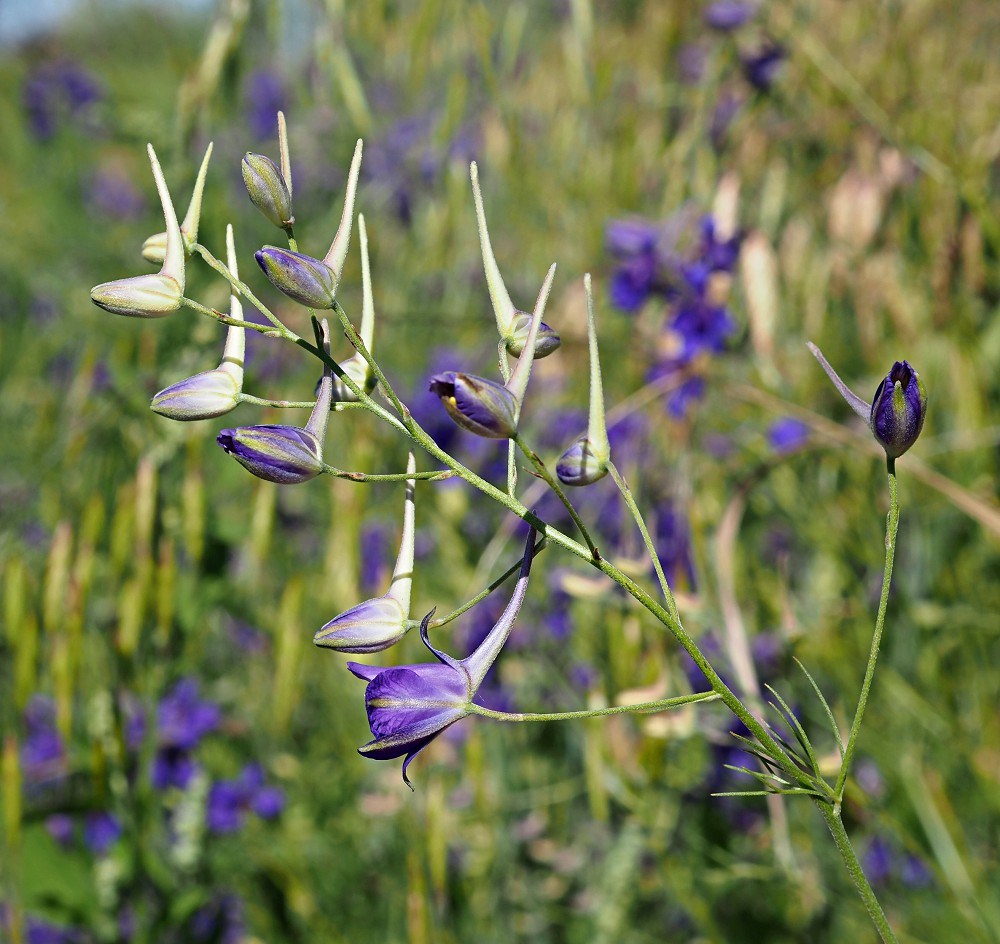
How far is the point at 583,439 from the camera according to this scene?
Result: 1.36ft

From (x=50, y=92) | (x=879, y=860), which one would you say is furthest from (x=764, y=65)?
(x=50, y=92)

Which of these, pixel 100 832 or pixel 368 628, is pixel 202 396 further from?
pixel 100 832

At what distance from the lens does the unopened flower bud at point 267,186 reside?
43 cm

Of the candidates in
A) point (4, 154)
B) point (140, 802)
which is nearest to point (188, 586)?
point (140, 802)

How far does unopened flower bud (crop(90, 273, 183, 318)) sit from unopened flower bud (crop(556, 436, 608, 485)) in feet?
0.61

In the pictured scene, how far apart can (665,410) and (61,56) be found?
4.92m

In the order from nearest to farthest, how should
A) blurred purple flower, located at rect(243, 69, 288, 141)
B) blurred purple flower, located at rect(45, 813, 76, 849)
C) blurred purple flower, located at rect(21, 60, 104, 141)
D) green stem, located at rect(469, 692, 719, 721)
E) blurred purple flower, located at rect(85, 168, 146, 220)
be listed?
green stem, located at rect(469, 692, 719, 721) → blurred purple flower, located at rect(45, 813, 76, 849) → blurred purple flower, located at rect(243, 69, 288, 141) → blurred purple flower, located at rect(21, 60, 104, 141) → blurred purple flower, located at rect(85, 168, 146, 220)

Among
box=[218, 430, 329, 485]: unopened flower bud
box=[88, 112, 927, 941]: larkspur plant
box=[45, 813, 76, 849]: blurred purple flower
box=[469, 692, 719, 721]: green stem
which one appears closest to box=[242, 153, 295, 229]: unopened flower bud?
box=[88, 112, 927, 941]: larkspur plant

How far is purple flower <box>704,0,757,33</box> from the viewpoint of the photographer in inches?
53.7

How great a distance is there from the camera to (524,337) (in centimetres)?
45

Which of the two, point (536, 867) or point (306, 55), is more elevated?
point (306, 55)

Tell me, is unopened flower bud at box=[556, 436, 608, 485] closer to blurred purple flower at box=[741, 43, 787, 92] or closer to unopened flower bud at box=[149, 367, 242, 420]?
unopened flower bud at box=[149, 367, 242, 420]

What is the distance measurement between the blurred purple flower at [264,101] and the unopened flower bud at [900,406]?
3725mm

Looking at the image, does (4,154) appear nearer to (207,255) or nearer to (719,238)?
(719,238)
